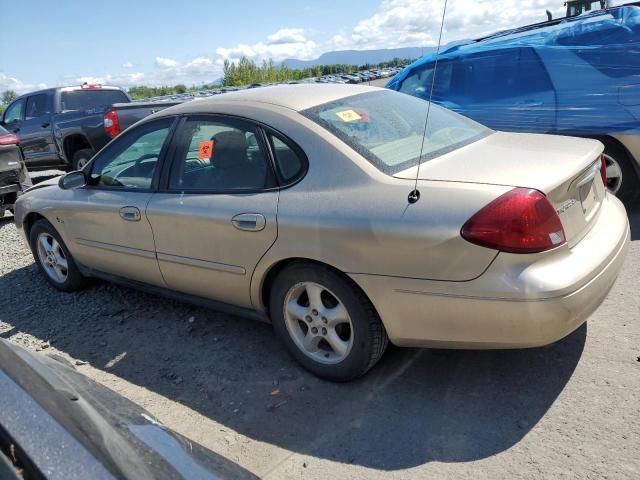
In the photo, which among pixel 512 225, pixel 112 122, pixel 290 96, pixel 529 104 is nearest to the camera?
pixel 512 225

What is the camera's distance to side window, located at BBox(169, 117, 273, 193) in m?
3.28

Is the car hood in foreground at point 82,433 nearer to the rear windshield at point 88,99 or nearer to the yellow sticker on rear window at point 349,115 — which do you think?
the yellow sticker on rear window at point 349,115

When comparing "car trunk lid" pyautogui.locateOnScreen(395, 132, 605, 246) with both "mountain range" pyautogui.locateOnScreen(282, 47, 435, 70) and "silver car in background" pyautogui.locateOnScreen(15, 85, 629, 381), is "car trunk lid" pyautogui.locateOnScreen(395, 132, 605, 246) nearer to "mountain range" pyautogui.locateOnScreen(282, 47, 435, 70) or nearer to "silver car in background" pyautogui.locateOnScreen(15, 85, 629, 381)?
"silver car in background" pyautogui.locateOnScreen(15, 85, 629, 381)

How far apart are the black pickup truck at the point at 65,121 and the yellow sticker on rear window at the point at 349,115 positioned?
22.0 ft

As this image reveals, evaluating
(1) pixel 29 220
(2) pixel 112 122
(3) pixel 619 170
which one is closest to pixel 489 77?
(3) pixel 619 170

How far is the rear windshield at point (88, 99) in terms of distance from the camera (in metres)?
10.9

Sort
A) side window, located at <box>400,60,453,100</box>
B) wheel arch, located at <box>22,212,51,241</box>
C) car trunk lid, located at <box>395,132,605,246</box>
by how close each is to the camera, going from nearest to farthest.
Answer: car trunk lid, located at <box>395,132,605,246</box> < wheel arch, located at <box>22,212,51,241</box> < side window, located at <box>400,60,453,100</box>

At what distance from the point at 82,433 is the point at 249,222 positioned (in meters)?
1.86

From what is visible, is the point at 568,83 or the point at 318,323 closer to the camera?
the point at 318,323

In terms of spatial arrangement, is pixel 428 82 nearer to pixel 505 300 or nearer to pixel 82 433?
pixel 505 300

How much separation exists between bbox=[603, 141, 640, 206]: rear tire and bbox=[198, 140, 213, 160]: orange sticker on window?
385cm

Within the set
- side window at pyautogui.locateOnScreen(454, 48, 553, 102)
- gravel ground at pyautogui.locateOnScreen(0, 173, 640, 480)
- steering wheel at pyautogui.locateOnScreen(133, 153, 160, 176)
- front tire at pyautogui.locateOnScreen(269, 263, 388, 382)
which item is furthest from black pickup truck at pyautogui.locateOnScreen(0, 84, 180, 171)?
front tire at pyautogui.locateOnScreen(269, 263, 388, 382)

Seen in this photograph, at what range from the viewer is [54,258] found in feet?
16.2

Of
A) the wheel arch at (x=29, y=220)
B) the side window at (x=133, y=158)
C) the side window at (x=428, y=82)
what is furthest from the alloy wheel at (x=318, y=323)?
the side window at (x=428, y=82)
